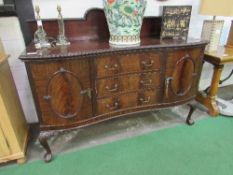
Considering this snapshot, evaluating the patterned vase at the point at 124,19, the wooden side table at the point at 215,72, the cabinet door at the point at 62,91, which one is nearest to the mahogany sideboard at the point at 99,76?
the cabinet door at the point at 62,91

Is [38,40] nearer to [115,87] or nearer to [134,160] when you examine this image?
[115,87]

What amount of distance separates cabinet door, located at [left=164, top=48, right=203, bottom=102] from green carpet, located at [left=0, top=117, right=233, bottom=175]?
1.23ft

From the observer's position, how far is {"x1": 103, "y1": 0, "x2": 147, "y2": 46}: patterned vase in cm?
127

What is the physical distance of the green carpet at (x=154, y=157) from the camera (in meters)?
1.38

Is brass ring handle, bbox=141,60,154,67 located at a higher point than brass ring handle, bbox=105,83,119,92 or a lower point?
higher

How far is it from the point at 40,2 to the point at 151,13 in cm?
97

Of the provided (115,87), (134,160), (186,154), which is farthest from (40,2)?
(186,154)

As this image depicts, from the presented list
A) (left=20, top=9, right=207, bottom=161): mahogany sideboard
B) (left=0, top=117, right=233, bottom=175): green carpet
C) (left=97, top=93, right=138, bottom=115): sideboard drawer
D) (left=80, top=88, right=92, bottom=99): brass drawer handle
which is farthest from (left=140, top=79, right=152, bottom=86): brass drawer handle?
(left=0, top=117, right=233, bottom=175): green carpet

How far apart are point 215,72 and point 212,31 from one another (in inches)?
15.5

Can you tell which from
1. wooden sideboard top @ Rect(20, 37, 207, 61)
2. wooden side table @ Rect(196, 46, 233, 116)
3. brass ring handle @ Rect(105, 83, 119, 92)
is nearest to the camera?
wooden sideboard top @ Rect(20, 37, 207, 61)

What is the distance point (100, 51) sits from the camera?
121 centimetres

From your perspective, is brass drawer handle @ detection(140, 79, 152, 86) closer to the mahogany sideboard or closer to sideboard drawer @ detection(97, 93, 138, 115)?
the mahogany sideboard

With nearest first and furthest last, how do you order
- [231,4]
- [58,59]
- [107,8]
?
[58,59] < [107,8] < [231,4]

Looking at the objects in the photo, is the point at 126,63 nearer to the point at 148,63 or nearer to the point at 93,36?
the point at 148,63
